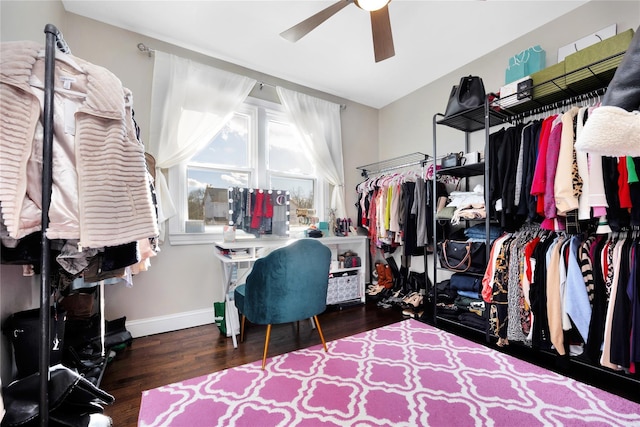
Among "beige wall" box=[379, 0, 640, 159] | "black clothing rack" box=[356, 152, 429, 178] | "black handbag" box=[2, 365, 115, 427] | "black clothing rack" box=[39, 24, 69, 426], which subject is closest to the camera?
"black clothing rack" box=[39, 24, 69, 426]

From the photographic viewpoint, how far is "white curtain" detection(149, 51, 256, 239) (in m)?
2.44

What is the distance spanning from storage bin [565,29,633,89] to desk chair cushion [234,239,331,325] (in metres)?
2.12

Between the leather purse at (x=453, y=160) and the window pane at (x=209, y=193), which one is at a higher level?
the leather purse at (x=453, y=160)

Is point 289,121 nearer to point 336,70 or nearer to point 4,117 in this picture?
point 336,70

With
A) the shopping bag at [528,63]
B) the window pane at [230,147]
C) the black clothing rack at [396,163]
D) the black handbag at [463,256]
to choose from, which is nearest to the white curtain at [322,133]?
the black clothing rack at [396,163]

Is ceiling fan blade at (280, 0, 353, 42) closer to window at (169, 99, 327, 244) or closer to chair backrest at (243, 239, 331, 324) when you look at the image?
window at (169, 99, 327, 244)

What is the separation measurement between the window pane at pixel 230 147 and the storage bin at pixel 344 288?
5.54ft

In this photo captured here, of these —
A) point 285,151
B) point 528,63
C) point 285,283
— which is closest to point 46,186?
point 285,283

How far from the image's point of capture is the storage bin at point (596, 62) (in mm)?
1652

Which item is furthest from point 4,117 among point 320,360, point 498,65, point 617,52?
point 498,65

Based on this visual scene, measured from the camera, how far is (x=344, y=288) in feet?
10.2

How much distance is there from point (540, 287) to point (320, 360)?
1.59 metres

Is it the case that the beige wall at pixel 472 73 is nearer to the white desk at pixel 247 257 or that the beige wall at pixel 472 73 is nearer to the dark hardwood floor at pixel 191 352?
the white desk at pixel 247 257

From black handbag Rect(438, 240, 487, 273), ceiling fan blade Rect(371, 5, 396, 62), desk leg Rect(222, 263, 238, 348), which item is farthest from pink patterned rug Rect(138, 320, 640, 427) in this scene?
ceiling fan blade Rect(371, 5, 396, 62)
